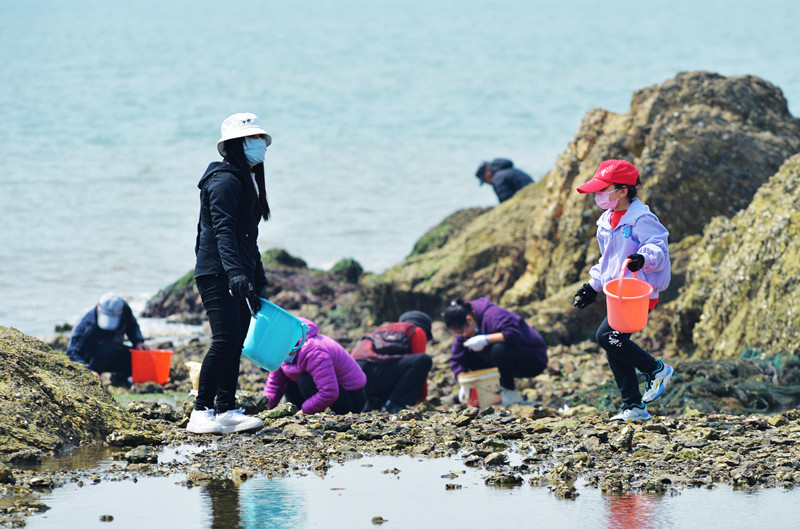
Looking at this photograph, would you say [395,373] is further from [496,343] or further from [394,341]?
[496,343]

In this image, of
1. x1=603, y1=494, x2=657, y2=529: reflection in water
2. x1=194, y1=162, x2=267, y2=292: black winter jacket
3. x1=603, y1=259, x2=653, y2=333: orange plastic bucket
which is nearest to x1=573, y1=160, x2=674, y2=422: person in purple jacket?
x1=603, y1=259, x2=653, y2=333: orange plastic bucket

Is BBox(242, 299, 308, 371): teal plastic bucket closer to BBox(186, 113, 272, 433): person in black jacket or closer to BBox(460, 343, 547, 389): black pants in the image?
BBox(186, 113, 272, 433): person in black jacket

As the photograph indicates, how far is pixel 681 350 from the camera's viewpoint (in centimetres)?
1154

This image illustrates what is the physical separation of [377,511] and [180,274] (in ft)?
67.9

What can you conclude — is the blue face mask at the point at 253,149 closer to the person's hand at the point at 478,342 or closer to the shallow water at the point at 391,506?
the shallow water at the point at 391,506

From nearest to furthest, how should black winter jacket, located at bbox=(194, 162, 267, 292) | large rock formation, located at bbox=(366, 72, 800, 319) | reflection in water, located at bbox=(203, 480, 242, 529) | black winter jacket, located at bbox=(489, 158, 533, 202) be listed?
reflection in water, located at bbox=(203, 480, 242, 529), black winter jacket, located at bbox=(194, 162, 267, 292), large rock formation, located at bbox=(366, 72, 800, 319), black winter jacket, located at bbox=(489, 158, 533, 202)

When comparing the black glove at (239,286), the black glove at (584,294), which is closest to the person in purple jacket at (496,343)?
the black glove at (584,294)

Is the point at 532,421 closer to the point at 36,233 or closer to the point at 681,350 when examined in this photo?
the point at 681,350

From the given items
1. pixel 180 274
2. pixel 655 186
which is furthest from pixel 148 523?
pixel 180 274

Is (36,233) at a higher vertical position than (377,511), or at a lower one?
higher

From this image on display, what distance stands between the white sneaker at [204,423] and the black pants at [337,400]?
127cm

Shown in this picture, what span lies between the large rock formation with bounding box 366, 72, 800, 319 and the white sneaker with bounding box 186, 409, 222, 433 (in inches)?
265

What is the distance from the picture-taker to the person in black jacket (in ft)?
21.8

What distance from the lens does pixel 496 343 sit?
32.4 ft
